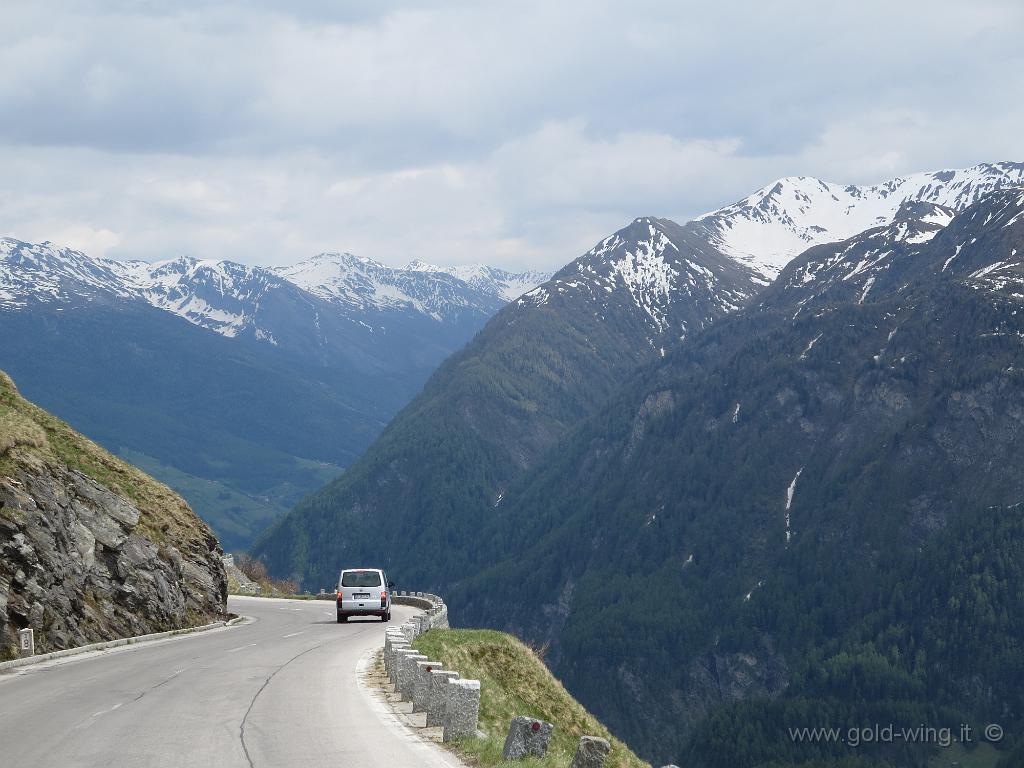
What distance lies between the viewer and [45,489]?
140 ft

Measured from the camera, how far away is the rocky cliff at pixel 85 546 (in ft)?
129

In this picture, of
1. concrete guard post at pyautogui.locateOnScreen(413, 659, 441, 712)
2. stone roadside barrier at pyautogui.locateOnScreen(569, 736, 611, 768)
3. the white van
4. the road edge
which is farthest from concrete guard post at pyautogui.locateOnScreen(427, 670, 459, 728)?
the white van

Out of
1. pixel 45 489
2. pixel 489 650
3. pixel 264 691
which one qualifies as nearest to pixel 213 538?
pixel 45 489

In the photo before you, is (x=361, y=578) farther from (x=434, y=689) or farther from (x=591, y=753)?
(x=591, y=753)

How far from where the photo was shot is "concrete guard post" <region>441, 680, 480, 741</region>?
1980 cm

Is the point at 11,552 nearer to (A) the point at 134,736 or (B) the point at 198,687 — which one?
(B) the point at 198,687

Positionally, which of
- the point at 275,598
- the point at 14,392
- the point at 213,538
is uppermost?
the point at 14,392

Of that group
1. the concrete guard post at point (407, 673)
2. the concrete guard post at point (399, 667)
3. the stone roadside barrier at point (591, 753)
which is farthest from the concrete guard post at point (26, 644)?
the stone roadside barrier at point (591, 753)

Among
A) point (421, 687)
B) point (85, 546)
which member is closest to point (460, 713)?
point (421, 687)

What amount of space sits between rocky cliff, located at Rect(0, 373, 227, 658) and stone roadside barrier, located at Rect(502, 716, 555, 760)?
2385cm

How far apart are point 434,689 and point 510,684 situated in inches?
625

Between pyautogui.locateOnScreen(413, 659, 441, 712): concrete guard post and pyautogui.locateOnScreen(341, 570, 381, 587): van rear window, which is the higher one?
pyautogui.locateOnScreen(413, 659, 441, 712): concrete guard post

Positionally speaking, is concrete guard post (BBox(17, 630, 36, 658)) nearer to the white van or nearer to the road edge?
the road edge

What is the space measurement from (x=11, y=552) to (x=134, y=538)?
9786 mm
